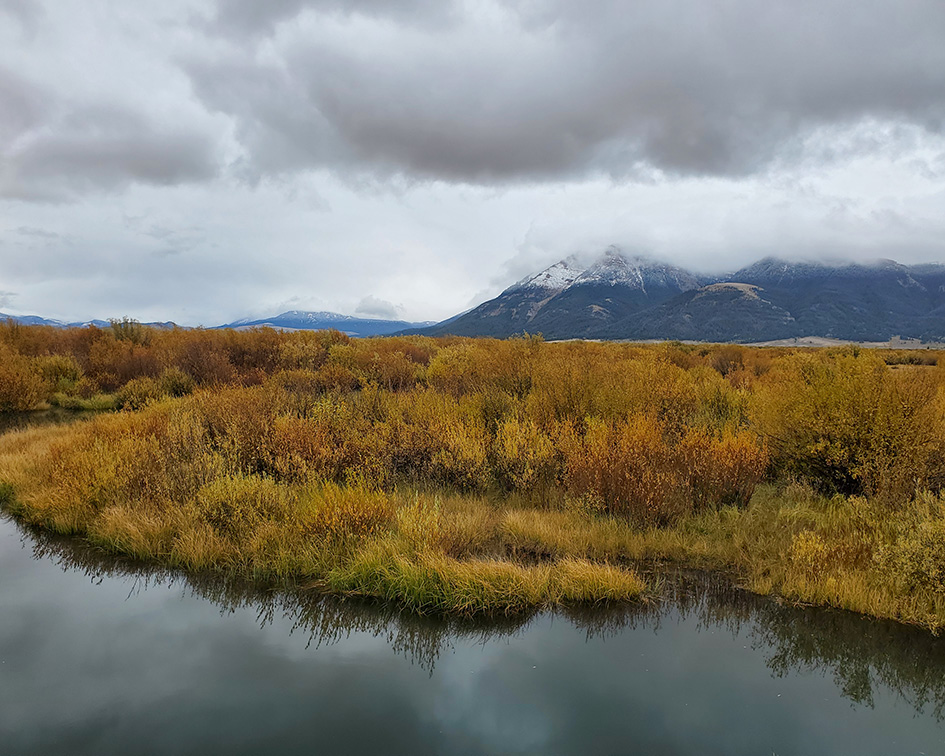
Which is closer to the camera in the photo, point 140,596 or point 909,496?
point 140,596

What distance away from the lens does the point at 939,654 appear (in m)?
5.61

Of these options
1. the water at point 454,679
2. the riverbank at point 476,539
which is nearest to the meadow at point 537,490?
the riverbank at point 476,539

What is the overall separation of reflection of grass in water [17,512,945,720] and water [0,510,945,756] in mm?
22

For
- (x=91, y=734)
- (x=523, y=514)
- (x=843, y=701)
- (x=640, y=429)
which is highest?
(x=640, y=429)

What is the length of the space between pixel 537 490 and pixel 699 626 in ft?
12.1

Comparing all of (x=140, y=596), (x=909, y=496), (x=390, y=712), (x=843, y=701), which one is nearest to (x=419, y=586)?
(x=390, y=712)

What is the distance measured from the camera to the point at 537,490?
372 inches

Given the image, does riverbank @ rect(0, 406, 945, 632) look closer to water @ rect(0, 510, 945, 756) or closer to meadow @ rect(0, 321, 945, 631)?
meadow @ rect(0, 321, 945, 631)

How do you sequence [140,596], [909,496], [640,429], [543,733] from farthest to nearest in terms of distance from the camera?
1. [640,429]
2. [909,496]
3. [140,596]
4. [543,733]

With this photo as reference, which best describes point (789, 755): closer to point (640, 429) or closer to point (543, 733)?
point (543, 733)

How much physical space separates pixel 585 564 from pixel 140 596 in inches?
255

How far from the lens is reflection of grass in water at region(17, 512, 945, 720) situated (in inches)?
215

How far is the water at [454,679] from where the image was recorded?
4750mm

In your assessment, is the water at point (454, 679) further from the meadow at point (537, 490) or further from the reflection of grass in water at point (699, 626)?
the meadow at point (537, 490)
